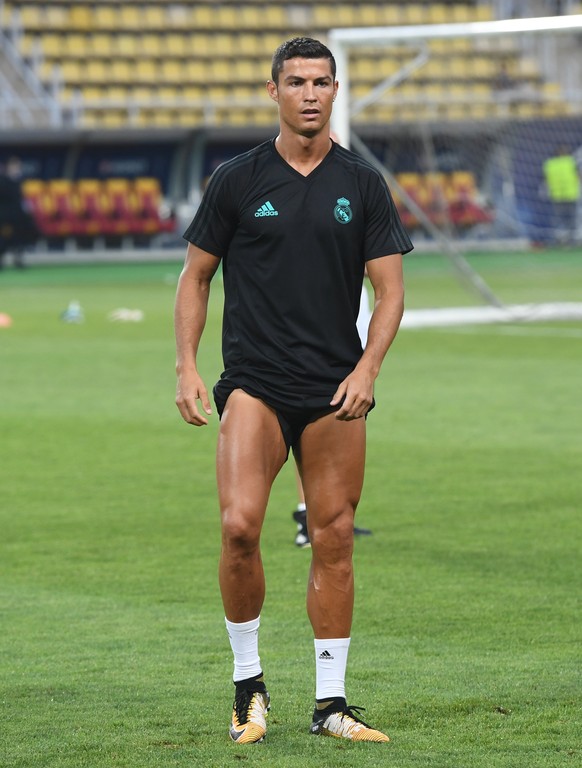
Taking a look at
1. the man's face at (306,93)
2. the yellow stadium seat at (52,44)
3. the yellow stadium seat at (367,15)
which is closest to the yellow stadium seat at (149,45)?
the yellow stadium seat at (52,44)

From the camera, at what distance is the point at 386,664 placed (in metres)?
5.00

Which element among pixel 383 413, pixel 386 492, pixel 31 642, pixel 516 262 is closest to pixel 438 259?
pixel 516 262

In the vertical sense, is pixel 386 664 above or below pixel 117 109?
below

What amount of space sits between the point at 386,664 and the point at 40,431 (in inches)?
251

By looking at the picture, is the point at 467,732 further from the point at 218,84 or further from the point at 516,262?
the point at 218,84

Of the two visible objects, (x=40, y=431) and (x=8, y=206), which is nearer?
(x=40, y=431)

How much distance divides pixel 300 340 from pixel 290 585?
2.28 m

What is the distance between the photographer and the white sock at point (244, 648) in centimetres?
424

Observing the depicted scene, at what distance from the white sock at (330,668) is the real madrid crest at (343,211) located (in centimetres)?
115

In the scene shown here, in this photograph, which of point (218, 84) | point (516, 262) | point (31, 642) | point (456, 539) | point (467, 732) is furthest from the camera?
point (218, 84)

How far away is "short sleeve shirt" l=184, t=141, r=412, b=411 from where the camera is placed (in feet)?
13.7

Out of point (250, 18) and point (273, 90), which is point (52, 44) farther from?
point (273, 90)

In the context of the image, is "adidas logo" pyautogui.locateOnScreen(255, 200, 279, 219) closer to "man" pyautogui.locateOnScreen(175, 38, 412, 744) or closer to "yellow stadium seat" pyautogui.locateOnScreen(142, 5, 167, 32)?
"man" pyautogui.locateOnScreen(175, 38, 412, 744)

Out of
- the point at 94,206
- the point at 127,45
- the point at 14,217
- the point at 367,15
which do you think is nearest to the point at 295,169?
the point at 14,217
